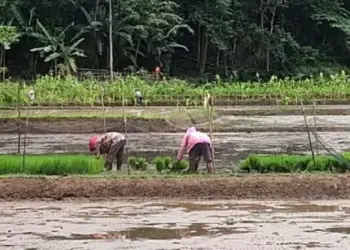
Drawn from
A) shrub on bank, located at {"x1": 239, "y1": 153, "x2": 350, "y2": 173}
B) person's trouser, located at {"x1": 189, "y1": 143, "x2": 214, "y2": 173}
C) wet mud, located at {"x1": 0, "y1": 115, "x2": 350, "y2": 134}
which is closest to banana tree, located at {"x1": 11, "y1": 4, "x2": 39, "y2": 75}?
wet mud, located at {"x1": 0, "y1": 115, "x2": 350, "y2": 134}

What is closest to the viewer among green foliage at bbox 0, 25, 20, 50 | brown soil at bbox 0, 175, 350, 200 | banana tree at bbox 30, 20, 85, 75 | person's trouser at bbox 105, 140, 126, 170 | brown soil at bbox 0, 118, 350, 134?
brown soil at bbox 0, 175, 350, 200

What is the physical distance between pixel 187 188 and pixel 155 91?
2067cm

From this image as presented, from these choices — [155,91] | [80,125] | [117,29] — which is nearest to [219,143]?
[80,125]

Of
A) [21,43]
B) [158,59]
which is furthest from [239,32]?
[21,43]

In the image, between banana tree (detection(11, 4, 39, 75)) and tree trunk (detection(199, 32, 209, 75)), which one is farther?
tree trunk (detection(199, 32, 209, 75))

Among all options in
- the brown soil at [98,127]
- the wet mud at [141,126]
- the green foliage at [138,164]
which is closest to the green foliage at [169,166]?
the green foliage at [138,164]

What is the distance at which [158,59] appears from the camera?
38.7 m

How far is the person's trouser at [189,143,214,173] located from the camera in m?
12.3

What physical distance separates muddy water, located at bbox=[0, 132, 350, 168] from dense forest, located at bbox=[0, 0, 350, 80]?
38.7ft

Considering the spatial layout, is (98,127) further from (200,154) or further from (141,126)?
(200,154)

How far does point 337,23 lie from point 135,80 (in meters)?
17.5

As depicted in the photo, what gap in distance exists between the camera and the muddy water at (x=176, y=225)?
768cm

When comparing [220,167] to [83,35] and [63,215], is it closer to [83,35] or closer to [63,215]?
[63,215]

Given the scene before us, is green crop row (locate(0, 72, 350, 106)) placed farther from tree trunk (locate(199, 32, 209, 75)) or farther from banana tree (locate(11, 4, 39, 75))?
tree trunk (locate(199, 32, 209, 75))
